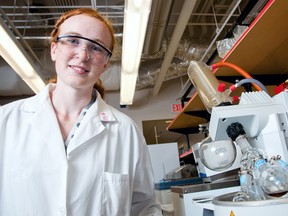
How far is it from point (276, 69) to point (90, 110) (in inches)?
70.7

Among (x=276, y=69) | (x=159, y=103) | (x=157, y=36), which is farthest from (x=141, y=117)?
(x=276, y=69)

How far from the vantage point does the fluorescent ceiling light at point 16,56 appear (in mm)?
2100

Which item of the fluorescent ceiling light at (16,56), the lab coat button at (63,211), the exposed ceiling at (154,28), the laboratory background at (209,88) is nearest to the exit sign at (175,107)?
the laboratory background at (209,88)

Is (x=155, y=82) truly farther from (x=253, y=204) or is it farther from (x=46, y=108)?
(x=253, y=204)

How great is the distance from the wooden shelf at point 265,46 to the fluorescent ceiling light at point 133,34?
2.32 feet

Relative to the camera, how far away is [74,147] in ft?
2.95

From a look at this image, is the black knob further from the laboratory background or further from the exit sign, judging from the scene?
the exit sign

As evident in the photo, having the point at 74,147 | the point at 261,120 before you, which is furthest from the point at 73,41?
the point at 261,120

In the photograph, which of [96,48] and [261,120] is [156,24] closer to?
[96,48]

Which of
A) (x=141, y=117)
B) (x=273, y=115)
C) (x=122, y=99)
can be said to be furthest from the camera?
(x=141, y=117)

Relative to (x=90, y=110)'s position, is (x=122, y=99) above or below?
above

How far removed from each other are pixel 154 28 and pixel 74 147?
2087mm

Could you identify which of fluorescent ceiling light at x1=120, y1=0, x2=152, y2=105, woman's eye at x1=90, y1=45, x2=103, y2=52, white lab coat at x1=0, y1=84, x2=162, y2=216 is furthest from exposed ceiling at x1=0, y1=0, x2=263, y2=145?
white lab coat at x1=0, y1=84, x2=162, y2=216

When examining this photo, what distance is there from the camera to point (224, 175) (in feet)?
5.12
